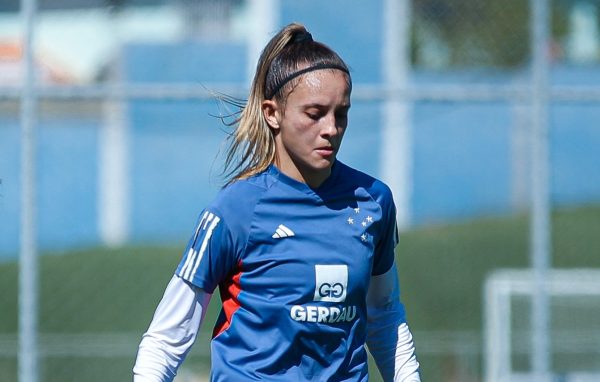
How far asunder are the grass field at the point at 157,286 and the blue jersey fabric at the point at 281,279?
13.5 ft

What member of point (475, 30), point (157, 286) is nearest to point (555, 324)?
point (475, 30)

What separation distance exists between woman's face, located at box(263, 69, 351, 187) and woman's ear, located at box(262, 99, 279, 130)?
0.05 feet

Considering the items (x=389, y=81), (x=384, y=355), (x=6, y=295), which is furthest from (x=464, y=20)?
(x=384, y=355)

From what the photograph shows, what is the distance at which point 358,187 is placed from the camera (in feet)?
8.97

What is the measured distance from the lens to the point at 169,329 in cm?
260

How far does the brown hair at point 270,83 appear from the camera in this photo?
2637mm

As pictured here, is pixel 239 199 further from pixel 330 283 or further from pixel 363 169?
pixel 363 169

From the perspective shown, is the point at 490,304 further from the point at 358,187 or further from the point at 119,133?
the point at 358,187

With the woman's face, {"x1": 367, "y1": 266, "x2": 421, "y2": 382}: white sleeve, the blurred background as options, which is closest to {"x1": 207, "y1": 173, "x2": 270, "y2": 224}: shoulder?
the woman's face

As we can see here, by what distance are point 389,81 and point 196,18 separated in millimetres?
1897

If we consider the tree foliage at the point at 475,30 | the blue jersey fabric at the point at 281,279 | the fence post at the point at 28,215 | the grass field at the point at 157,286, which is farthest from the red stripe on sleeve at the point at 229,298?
the tree foliage at the point at 475,30

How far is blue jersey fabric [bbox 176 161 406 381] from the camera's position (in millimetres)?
2551

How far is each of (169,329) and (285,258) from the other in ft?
1.04

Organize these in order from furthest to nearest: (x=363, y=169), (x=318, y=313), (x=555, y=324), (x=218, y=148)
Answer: (x=555, y=324) < (x=363, y=169) < (x=218, y=148) < (x=318, y=313)
